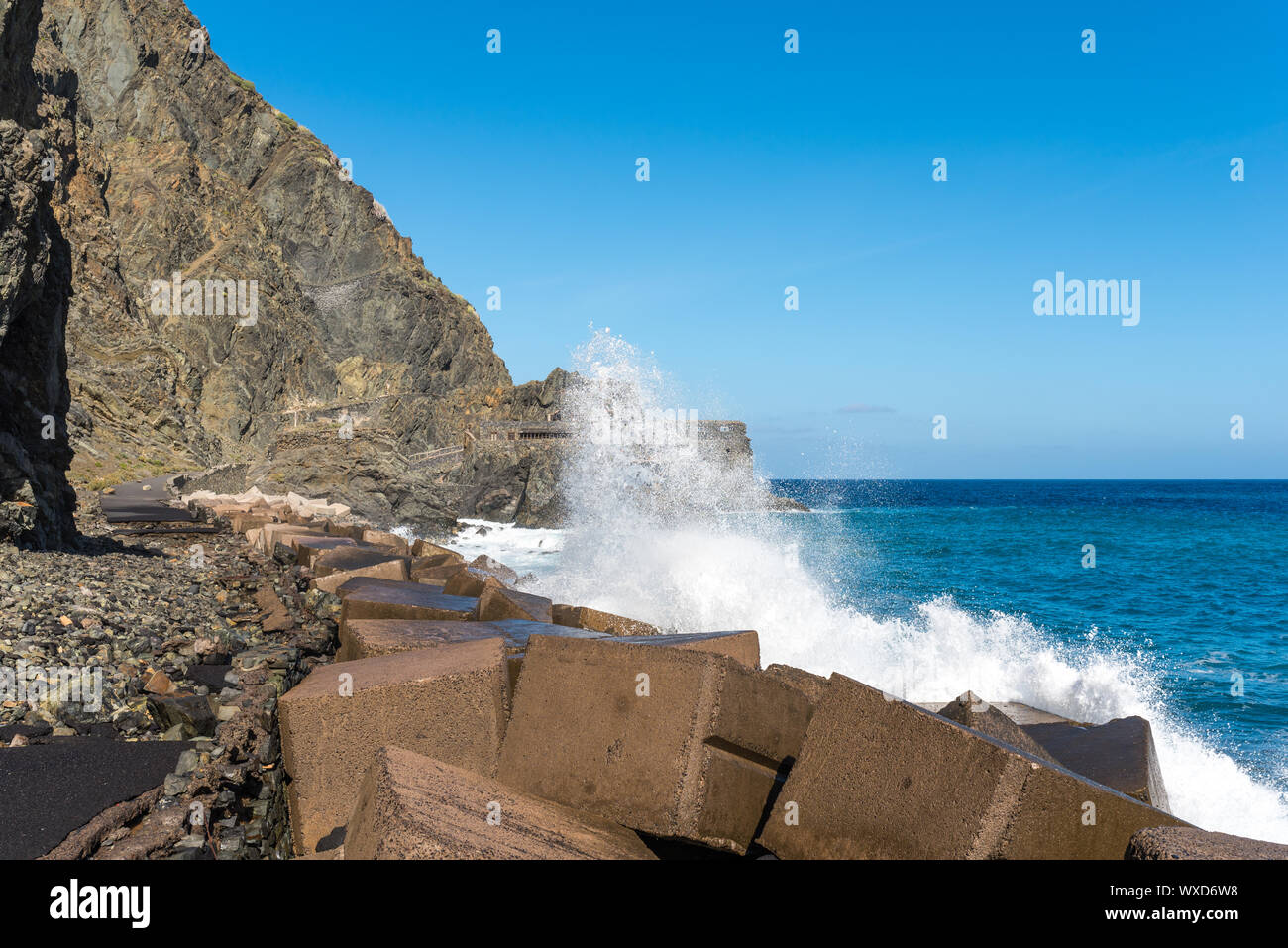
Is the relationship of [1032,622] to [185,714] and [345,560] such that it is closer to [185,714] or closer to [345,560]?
[345,560]

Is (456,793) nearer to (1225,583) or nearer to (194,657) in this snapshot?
(194,657)

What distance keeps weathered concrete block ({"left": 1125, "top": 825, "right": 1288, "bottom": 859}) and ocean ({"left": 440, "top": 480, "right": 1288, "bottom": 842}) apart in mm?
4712

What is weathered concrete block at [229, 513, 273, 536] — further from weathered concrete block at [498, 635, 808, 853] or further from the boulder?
weathered concrete block at [498, 635, 808, 853]

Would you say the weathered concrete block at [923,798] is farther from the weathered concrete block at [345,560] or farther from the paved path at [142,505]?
the paved path at [142,505]

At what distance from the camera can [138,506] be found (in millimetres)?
18203

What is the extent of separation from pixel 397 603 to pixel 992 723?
369cm

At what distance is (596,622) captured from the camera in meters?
6.44

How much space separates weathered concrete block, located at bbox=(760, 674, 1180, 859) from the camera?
233 cm

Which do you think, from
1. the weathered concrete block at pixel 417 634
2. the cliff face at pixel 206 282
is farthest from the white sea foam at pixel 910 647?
the cliff face at pixel 206 282

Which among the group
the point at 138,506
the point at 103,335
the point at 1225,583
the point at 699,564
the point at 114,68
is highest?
the point at 114,68

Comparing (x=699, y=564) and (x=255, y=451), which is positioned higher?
(x=255, y=451)
